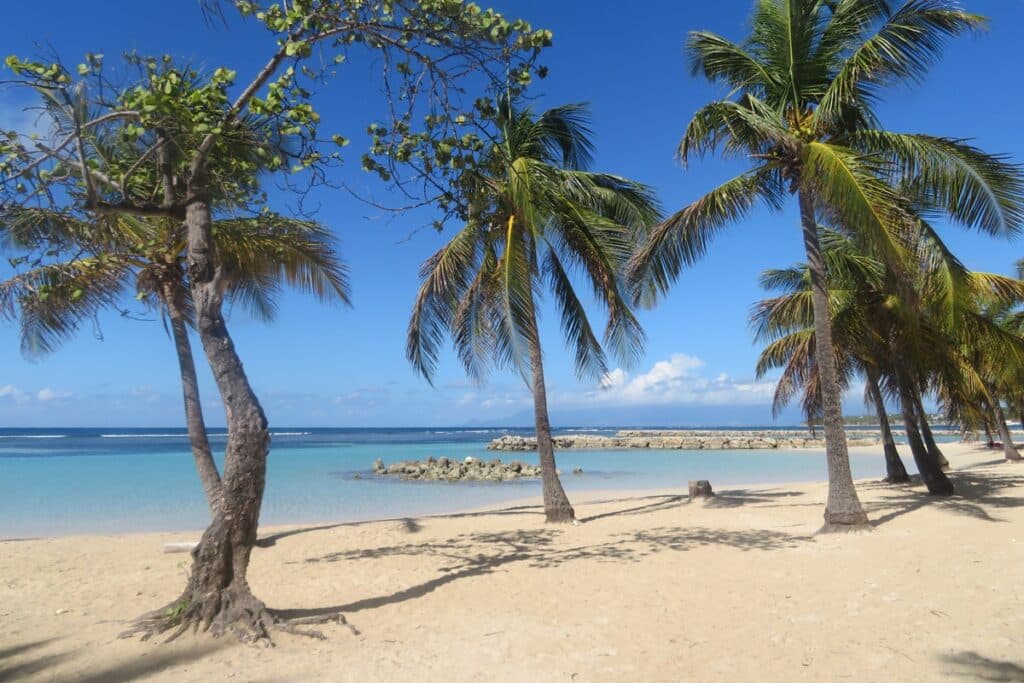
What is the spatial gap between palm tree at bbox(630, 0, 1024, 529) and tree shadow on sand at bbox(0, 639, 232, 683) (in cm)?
688

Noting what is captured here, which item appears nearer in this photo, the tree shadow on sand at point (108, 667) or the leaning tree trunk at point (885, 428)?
the tree shadow on sand at point (108, 667)

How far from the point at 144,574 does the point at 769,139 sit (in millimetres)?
8821

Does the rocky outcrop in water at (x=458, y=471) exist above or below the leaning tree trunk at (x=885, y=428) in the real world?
below

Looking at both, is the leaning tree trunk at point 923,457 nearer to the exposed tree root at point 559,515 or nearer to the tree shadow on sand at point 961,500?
the tree shadow on sand at point 961,500

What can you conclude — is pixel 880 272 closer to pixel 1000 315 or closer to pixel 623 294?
pixel 623 294

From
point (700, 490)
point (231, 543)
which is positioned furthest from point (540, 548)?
point (700, 490)

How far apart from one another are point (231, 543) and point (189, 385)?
15.9 feet

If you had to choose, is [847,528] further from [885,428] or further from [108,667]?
[108,667]

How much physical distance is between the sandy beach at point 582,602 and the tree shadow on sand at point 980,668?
0.05 ft

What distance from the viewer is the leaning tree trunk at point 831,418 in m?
8.00

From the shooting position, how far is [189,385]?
28.9 feet

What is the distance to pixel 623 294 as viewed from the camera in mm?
10055

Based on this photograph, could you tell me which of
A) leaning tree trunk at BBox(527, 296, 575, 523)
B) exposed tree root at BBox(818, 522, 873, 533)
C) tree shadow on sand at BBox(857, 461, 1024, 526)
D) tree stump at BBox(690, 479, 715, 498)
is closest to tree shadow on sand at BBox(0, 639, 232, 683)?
leaning tree trunk at BBox(527, 296, 575, 523)

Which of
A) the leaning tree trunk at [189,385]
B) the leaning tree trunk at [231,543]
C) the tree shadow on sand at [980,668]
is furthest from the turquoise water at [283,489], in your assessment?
the tree shadow on sand at [980,668]
